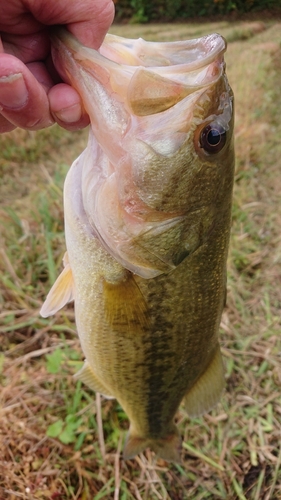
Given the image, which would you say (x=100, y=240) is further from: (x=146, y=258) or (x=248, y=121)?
(x=248, y=121)

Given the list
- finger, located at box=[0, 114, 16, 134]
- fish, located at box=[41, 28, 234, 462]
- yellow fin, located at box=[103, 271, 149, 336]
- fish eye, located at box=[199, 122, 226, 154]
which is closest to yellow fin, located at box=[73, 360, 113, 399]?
fish, located at box=[41, 28, 234, 462]

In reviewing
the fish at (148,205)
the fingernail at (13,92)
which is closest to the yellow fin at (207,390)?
the fish at (148,205)

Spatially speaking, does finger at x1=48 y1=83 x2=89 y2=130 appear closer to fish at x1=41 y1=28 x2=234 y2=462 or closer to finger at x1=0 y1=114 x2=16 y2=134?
fish at x1=41 y1=28 x2=234 y2=462

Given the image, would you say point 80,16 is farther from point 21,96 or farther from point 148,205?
point 148,205

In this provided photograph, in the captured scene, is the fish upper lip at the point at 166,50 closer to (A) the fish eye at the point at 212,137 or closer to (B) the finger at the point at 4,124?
(A) the fish eye at the point at 212,137

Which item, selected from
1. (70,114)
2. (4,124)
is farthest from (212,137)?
(4,124)

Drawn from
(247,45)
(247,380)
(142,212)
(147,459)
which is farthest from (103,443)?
(247,45)
